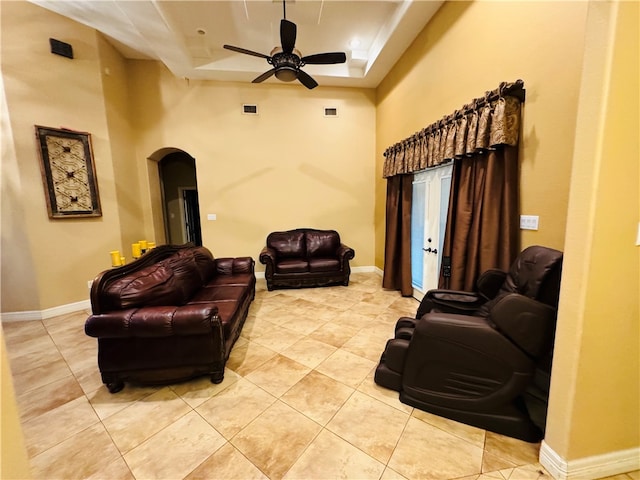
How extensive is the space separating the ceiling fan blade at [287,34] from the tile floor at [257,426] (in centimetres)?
316

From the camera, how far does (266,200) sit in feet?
16.2

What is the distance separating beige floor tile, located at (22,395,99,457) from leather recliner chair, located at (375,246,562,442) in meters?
2.22

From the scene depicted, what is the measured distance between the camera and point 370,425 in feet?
5.28

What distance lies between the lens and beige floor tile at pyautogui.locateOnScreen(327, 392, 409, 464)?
4.81 ft

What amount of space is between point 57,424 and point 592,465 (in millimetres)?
3185

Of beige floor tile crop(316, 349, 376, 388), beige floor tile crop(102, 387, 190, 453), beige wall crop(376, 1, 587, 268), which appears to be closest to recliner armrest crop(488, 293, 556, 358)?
beige wall crop(376, 1, 587, 268)

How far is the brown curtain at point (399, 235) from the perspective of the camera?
3703 mm

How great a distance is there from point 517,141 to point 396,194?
1.90 meters

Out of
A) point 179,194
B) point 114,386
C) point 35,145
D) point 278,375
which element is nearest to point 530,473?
point 278,375

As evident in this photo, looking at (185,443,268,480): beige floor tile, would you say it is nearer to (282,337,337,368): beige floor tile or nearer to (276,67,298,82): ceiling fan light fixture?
(282,337,337,368): beige floor tile

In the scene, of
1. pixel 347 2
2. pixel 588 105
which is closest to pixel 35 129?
pixel 347 2

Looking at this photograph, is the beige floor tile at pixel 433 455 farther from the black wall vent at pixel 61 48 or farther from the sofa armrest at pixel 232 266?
the black wall vent at pixel 61 48

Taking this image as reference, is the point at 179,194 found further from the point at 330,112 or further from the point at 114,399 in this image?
the point at 114,399

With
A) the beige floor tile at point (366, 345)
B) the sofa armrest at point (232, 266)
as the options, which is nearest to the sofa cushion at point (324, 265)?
the sofa armrest at point (232, 266)
